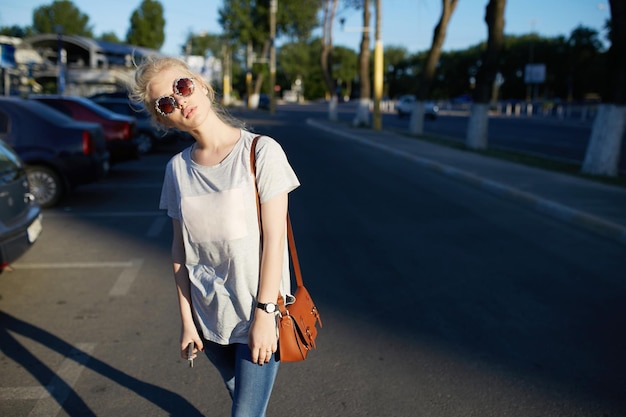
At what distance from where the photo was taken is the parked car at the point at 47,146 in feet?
32.2

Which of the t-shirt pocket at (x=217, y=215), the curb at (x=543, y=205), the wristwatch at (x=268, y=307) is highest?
the t-shirt pocket at (x=217, y=215)

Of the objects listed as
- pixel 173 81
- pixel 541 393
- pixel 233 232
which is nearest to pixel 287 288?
pixel 233 232

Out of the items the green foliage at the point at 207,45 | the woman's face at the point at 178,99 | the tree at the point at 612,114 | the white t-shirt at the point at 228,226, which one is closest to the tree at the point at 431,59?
the tree at the point at 612,114

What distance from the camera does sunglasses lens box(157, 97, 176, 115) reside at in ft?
7.27

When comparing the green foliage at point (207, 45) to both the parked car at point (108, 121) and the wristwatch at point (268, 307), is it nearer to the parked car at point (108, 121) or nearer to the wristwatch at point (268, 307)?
the parked car at point (108, 121)

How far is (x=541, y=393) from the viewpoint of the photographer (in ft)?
12.2

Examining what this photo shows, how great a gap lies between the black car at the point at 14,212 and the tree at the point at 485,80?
1536cm

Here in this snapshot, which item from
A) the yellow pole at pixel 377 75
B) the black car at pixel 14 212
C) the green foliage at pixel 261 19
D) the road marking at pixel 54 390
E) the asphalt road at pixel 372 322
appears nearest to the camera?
the road marking at pixel 54 390

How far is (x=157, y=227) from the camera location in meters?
8.55

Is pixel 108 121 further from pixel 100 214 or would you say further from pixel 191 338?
pixel 191 338

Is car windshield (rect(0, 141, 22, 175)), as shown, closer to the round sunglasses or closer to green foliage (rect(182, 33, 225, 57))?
the round sunglasses

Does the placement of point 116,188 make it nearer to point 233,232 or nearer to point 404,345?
point 404,345

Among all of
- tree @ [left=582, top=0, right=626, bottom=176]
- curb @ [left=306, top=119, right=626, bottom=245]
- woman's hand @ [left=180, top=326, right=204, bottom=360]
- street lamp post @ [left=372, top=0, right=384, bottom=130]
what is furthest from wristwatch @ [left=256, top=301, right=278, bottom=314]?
street lamp post @ [left=372, top=0, right=384, bottom=130]

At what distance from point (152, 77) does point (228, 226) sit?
613mm
